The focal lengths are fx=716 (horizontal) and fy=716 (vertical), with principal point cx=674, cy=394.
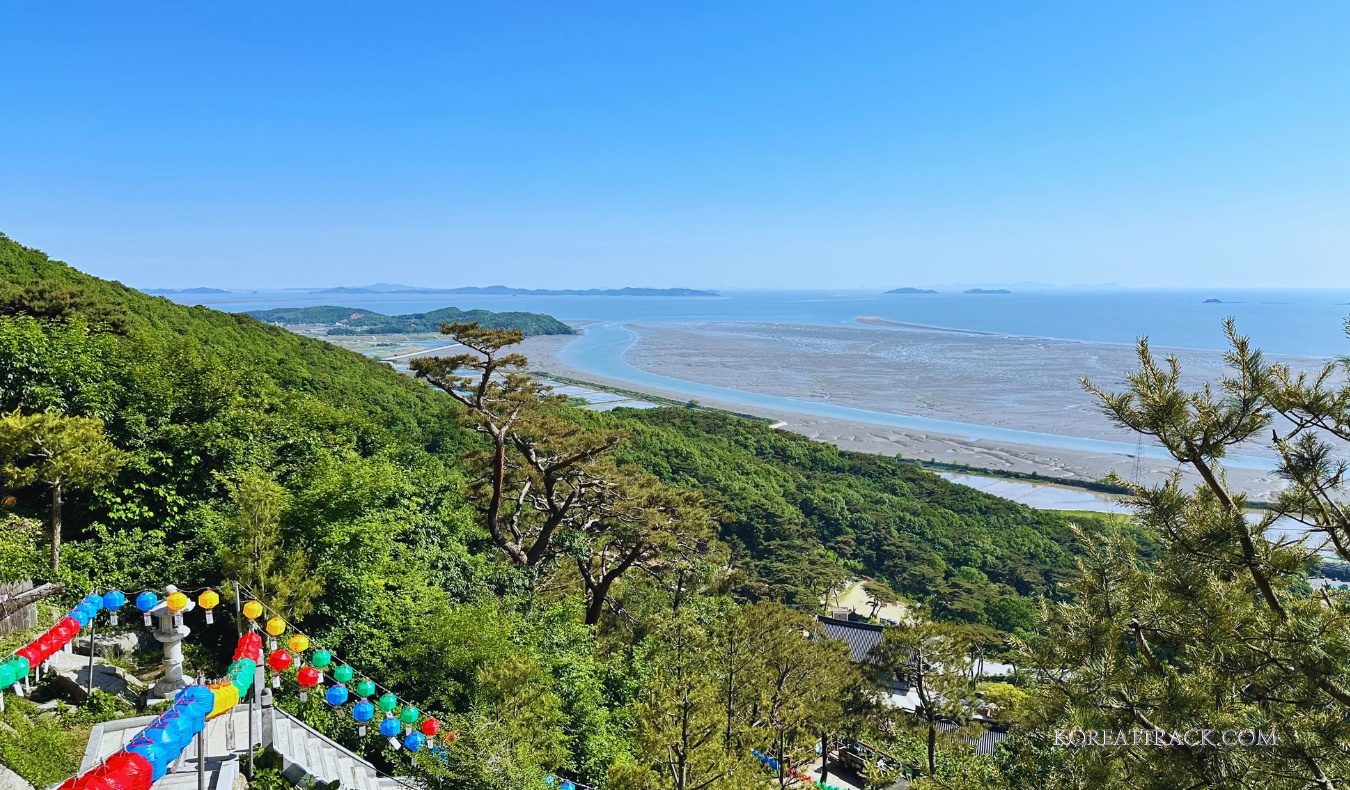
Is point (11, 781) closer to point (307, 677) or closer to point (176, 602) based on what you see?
point (176, 602)

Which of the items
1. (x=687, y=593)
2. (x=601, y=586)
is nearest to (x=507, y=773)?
(x=601, y=586)

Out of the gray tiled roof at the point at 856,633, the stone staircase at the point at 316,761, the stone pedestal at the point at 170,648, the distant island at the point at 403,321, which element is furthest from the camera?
the distant island at the point at 403,321

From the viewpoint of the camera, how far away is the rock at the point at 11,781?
525 cm

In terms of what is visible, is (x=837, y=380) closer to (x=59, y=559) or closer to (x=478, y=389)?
(x=478, y=389)

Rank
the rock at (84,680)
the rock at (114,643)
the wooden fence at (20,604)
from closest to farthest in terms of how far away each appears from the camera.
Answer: the rock at (84,680) → the wooden fence at (20,604) → the rock at (114,643)

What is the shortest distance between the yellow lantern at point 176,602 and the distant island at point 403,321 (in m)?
101

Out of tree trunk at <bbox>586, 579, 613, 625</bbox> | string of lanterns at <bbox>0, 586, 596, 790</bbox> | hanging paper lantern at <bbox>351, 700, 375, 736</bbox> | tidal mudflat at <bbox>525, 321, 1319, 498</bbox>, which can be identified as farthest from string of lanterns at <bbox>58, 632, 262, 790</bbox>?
tidal mudflat at <bbox>525, 321, 1319, 498</bbox>

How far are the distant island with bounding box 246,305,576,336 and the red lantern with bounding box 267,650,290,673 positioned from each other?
10028 centimetres

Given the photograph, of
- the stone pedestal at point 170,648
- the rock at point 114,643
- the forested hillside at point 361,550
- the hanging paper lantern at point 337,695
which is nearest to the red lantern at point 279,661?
the hanging paper lantern at point 337,695

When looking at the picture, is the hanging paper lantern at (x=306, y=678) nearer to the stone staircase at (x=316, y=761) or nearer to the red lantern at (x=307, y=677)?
the red lantern at (x=307, y=677)

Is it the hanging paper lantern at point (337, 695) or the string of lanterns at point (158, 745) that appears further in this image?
the hanging paper lantern at point (337, 695)

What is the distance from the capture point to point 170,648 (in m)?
7.01

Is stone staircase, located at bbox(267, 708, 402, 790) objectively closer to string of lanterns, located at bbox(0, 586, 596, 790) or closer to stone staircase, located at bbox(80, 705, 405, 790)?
stone staircase, located at bbox(80, 705, 405, 790)

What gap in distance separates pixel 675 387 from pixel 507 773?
54.4 m
